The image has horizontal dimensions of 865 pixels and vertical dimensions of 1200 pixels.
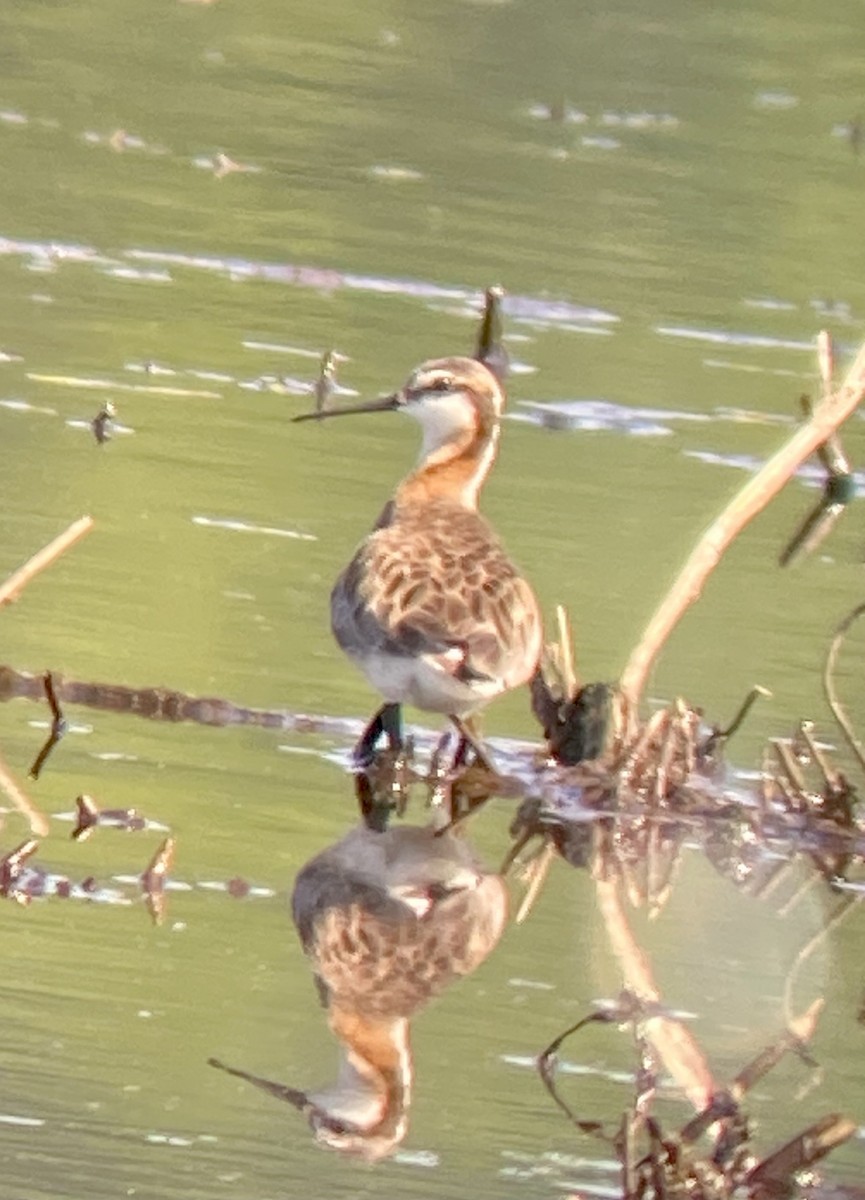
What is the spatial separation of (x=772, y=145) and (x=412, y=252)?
443 centimetres

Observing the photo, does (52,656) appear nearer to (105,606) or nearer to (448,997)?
(105,606)

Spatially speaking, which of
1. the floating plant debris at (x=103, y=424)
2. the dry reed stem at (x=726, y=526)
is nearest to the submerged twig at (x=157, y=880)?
the dry reed stem at (x=726, y=526)

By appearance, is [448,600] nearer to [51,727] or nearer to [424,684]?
[424,684]

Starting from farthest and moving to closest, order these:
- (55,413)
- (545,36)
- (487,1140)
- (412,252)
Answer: (545,36) → (412,252) → (55,413) → (487,1140)

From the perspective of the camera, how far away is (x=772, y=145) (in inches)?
754

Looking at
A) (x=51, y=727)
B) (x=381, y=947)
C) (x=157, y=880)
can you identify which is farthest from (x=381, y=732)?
(x=381, y=947)

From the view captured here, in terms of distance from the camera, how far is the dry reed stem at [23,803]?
7.73 meters

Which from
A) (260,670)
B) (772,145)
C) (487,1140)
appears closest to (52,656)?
(260,670)

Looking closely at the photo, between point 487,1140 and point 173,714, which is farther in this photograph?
point 173,714

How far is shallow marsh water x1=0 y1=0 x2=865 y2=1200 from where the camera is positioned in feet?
21.7

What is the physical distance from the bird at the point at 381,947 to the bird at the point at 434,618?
31cm

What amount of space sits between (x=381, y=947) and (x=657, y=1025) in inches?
20.6

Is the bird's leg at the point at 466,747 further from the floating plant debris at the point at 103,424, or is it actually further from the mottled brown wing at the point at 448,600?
the floating plant debris at the point at 103,424

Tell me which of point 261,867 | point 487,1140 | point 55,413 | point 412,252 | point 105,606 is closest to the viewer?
point 487,1140
